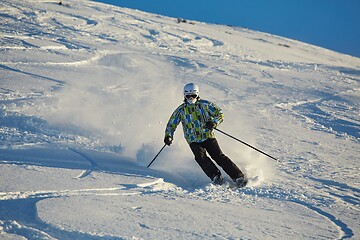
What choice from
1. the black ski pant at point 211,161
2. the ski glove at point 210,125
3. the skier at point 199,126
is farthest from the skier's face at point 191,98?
the black ski pant at point 211,161

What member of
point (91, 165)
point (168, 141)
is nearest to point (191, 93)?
point (168, 141)

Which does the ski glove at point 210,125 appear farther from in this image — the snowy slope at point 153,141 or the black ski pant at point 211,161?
the snowy slope at point 153,141

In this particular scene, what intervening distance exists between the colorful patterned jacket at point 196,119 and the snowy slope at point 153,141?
1.94 feet

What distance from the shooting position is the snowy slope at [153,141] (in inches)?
178

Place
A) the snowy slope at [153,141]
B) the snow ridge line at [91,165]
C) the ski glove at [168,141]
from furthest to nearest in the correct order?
1. the ski glove at [168,141]
2. the snow ridge line at [91,165]
3. the snowy slope at [153,141]

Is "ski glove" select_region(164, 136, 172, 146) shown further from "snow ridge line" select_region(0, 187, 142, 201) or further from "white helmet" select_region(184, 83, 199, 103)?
"snow ridge line" select_region(0, 187, 142, 201)

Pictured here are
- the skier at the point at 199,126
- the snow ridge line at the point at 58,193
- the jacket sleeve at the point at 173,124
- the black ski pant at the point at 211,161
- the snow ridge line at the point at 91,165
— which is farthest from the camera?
the jacket sleeve at the point at 173,124

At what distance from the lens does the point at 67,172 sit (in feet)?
19.5

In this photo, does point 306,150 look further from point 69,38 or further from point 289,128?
point 69,38

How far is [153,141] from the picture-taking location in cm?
789

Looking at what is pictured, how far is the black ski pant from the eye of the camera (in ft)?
20.4

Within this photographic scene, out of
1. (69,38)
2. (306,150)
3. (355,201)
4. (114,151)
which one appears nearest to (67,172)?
(114,151)

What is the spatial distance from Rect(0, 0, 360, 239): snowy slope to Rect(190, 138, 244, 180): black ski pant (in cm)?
28

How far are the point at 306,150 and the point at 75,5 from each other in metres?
21.2
